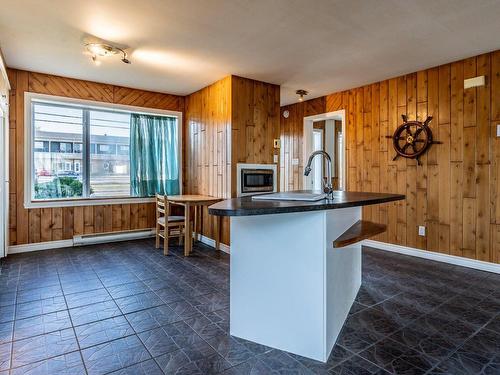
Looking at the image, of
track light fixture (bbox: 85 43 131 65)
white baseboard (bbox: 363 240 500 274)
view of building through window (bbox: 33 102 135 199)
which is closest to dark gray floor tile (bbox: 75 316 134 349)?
track light fixture (bbox: 85 43 131 65)

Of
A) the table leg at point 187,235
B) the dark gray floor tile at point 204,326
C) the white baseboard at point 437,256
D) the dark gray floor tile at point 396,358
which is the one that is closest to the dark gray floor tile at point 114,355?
the dark gray floor tile at point 204,326

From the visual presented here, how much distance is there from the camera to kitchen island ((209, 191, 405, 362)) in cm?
179

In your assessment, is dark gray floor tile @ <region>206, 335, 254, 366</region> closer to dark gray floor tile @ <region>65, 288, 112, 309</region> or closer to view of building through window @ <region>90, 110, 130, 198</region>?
dark gray floor tile @ <region>65, 288, 112, 309</region>

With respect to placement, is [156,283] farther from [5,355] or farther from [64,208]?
[64,208]

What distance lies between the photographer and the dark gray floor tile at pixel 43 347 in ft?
6.05

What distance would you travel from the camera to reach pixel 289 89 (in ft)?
16.6

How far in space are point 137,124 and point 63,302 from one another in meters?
3.34

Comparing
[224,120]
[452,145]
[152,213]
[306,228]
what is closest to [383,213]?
[452,145]

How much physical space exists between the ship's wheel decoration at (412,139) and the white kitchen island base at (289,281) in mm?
2601

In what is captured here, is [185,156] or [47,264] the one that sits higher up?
[185,156]

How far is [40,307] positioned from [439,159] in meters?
4.61

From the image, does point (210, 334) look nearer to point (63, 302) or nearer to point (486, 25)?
point (63, 302)

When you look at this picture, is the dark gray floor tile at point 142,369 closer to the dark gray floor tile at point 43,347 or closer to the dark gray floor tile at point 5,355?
the dark gray floor tile at point 43,347

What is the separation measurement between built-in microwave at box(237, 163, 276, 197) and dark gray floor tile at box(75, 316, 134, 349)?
2454mm
